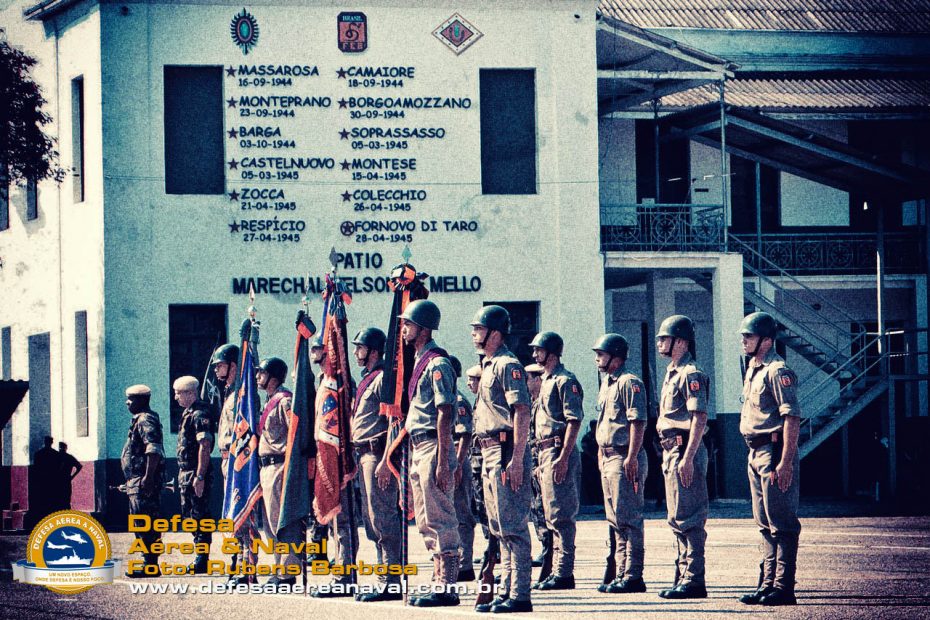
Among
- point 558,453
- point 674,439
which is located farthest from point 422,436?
point 674,439

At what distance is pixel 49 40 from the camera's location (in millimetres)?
29547

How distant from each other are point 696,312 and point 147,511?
65.7ft

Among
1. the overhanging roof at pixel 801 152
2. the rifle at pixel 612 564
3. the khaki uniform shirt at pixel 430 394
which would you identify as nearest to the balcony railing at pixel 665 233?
the overhanging roof at pixel 801 152

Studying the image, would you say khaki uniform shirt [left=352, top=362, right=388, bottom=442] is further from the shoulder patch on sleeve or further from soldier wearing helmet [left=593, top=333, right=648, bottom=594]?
the shoulder patch on sleeve

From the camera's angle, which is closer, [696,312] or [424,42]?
[424,42]

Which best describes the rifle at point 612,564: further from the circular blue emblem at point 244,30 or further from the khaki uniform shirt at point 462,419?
the circular blue emblem at point 244,30

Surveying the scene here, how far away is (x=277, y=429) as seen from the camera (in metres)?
14.8

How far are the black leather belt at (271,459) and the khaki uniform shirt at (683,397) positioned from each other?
330cm

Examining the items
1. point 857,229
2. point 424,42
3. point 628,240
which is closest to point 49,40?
point 424,42

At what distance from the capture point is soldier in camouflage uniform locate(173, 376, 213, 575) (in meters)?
16.7

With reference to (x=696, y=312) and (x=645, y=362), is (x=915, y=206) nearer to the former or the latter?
(x=696, y=312)

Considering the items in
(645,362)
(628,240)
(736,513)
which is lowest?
(736,513)

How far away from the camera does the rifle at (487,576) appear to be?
12.7 m

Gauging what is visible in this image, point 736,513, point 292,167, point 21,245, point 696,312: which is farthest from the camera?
point 696,312
